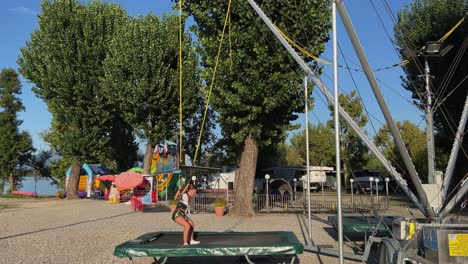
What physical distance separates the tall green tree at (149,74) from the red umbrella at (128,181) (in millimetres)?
3304

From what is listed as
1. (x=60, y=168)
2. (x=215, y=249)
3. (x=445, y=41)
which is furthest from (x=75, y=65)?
(x=215, y=249)

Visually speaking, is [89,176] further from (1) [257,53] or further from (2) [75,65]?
(1) [257,53]

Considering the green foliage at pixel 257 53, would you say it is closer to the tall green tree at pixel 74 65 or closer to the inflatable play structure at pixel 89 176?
the tall green tree at pixel 74 65

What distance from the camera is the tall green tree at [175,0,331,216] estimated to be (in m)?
19.4

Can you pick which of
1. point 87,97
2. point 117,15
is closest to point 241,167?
point 87,97

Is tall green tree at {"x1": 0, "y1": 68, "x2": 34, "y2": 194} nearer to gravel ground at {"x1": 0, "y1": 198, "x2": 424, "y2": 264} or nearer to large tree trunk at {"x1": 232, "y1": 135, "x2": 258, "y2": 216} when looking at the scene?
gravel ground at {"x1": 0, "y1": 198, "x2": 424, "y2": 264}

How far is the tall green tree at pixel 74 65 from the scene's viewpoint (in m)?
34.8

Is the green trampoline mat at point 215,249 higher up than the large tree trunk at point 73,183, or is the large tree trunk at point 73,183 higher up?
the large tree trunk at point 73,183

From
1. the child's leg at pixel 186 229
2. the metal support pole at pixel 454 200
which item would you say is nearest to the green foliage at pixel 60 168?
the child's leg at pixel 186 229

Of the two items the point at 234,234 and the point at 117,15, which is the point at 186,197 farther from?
the point at 117,15

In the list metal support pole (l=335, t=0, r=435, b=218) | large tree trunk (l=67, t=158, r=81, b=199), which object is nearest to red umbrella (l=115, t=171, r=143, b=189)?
large tree trunk (l=67, t=158, r=81, b=199)

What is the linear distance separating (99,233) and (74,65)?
21940mm

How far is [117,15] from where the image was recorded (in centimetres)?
3769

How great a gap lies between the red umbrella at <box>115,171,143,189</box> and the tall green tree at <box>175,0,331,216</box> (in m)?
14.5
